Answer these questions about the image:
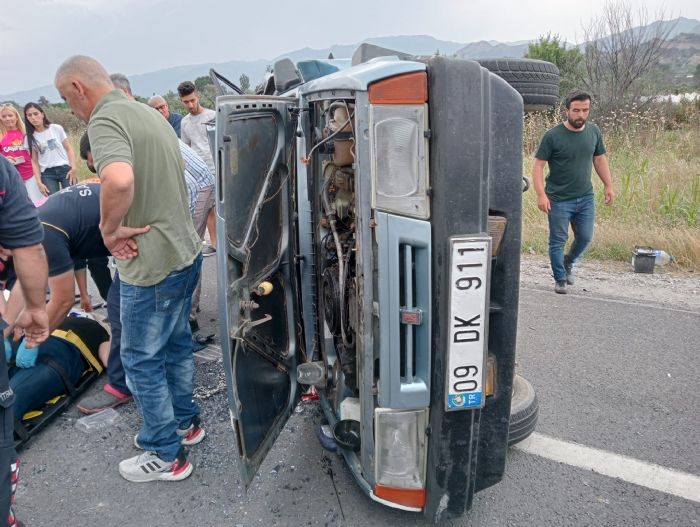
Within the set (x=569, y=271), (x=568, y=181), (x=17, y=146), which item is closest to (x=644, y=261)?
(x=569, y=271)

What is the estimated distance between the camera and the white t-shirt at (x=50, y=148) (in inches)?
279

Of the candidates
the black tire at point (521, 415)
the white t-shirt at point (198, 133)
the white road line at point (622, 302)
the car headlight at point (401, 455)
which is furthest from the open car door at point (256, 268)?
the white t-shirt at point (198, 133)

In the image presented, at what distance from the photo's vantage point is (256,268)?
2297mm

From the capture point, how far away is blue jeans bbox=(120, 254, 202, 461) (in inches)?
95.3

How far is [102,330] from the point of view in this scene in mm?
3594

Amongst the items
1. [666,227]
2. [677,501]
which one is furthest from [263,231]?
[666,227]

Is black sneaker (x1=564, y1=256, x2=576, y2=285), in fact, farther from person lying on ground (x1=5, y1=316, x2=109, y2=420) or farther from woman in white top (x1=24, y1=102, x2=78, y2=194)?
woman in white top (x1=24, y1=102, x2=78, y2=194)

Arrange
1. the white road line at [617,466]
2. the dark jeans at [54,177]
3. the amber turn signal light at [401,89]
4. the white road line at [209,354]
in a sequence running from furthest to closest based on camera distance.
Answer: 1. the dark jeans at [54,177]
2. the white road line at [209,354]
3. the white road line at [617,466]
4. the amber turn signal light at [401,89]

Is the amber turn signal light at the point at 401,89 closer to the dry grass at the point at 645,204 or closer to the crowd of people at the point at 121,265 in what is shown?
the crowd of people at the point at 121,265

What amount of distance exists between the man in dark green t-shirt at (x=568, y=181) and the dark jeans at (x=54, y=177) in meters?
6.29

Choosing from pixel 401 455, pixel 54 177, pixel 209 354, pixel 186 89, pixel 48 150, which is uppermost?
pixel 186 89

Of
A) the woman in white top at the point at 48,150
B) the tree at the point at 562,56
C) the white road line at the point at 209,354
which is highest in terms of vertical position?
the tree at the point at 562,56

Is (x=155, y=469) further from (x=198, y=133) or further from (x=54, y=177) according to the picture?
(x=54, y=177)

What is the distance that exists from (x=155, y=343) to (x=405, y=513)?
4.57ft
